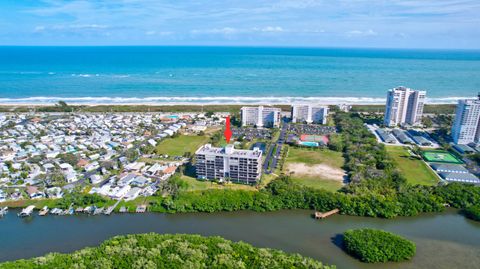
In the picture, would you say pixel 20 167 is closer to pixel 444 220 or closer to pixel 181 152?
pixel 181 152

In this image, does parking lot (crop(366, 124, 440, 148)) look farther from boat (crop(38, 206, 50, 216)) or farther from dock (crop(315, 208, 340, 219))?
boat (crop(38, 206, 50, 216))

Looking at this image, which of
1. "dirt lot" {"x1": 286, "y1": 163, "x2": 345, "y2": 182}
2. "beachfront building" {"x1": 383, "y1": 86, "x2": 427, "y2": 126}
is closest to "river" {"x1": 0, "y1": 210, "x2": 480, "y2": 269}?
"dirt lot" {"x1": 286, "y1": 163, "x2": 345, "y2": 182}

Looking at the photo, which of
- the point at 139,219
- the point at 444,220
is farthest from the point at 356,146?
the point at 139,219

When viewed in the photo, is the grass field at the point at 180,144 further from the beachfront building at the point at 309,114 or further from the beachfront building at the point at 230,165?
the beachfront building at the point at 309,114

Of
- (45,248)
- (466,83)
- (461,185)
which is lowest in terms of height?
(45,248)

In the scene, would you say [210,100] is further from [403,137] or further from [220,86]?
[403,137]

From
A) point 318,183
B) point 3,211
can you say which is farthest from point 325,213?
point 3,211

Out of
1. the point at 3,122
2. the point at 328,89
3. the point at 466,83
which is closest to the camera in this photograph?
the point at 3,122

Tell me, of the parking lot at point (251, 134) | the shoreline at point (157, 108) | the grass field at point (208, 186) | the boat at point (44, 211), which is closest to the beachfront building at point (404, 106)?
the shoreline at point (157, 108)

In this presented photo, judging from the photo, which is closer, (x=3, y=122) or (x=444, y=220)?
(x=444, y=220)
